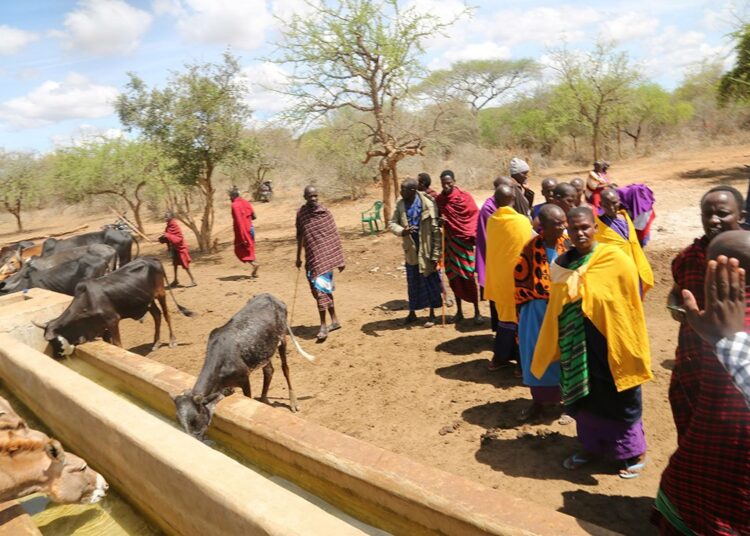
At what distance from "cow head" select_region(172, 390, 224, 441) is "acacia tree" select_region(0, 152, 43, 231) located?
3018 centimetres

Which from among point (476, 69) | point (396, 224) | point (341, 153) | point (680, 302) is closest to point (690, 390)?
point (680, 302)

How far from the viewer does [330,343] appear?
678 cm

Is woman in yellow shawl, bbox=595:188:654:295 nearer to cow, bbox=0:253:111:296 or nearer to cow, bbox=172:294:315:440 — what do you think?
cow, bbox=172:294:315:440

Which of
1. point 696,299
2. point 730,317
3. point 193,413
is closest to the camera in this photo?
point 730,317

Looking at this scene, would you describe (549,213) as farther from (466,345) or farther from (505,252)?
(466,345)

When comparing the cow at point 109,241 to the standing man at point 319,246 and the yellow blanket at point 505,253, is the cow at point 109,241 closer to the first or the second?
the standing man at point 319,246

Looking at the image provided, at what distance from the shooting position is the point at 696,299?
240 centimetres

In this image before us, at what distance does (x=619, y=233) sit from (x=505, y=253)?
1.07 metres

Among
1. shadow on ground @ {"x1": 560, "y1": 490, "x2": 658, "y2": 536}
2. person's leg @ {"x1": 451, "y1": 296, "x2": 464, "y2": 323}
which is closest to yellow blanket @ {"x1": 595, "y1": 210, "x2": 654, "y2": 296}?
shadow on ground @ {"x1": 560, "y1": 490, "x2": 658, "y2": 536}

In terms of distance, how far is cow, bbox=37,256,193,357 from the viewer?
6363mm

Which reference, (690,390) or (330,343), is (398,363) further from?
(690,390)

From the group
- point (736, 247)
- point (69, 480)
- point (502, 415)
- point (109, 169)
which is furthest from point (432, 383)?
point (109, 169)

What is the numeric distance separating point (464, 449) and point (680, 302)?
2086mm

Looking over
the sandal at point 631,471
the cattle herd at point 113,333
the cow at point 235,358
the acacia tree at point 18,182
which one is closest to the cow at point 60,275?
the cattle herd at point 113,333
